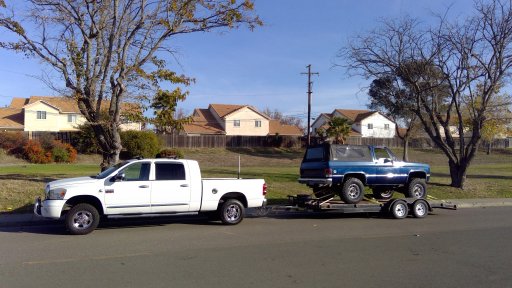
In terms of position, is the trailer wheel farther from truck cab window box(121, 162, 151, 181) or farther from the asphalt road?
truck cab window box(121, 162, 151, 181)

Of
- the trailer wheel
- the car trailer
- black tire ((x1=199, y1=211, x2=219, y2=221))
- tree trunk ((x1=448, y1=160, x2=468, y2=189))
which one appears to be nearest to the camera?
black tire ((x1=199, y1=211, x2=219, y2=221))

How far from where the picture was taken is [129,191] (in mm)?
11172

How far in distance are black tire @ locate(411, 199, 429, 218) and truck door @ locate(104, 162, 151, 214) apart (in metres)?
8.03

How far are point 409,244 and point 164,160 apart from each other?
6000mm

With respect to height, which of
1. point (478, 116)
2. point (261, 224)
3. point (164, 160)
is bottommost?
point (261, 224)

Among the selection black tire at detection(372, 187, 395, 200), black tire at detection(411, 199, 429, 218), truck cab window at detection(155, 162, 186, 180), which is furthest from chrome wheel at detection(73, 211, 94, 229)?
black tire at detection(411, 199, 429, 218)

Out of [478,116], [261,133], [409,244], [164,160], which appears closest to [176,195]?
[164,160]

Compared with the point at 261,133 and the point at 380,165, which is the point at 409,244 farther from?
the point at 261,133

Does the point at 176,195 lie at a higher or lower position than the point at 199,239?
higher

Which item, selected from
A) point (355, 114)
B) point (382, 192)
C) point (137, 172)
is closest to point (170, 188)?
point (137, 172)

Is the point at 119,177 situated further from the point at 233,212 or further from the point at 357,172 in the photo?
the point at 357,172

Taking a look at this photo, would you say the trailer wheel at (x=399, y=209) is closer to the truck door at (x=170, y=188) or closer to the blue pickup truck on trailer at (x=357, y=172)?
the blue pickup truck on trailer at (x=357, y=172)

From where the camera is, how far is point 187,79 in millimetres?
A: 17750

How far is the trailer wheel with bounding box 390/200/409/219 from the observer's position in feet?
47.0
